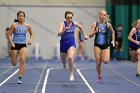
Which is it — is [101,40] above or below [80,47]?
above

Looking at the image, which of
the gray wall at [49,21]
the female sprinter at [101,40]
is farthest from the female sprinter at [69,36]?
the gray wall at [49,21]

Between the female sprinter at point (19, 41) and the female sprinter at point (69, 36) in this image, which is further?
the female sprinter at point (69, 36)

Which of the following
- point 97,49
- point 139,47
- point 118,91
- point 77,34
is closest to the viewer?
point 118,91

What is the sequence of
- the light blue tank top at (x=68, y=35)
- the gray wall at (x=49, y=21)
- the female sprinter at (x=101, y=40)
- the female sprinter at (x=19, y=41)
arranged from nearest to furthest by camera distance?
1. the female sprinter at (x=19, y=41)
2. the female sprinter at (x=101, y=40)
3. the light blue tank top at (x=68, y=35)
4. the gray wall at (x=49, y=21)

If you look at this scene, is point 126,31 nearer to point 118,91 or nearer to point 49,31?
point 49,31

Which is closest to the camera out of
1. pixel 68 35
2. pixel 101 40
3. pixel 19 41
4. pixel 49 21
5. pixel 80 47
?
pixel 19 41

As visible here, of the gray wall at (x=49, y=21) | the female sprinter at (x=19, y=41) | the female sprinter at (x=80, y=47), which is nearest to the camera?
the female sprinter at (x=19, y=41)

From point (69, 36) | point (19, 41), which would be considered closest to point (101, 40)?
point (69, 36)

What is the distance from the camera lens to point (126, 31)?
25.5 meters

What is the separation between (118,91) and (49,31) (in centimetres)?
1573

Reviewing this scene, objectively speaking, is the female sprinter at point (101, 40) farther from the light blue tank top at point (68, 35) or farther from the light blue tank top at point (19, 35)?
the light blue tank top at point (19, 35)

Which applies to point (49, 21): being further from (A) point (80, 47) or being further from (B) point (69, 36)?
(B) point (69, 36)

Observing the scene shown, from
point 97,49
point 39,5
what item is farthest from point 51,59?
point 97,49

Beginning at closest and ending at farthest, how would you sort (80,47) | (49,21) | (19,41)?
(19,41)
(80,47)
(49,21)
